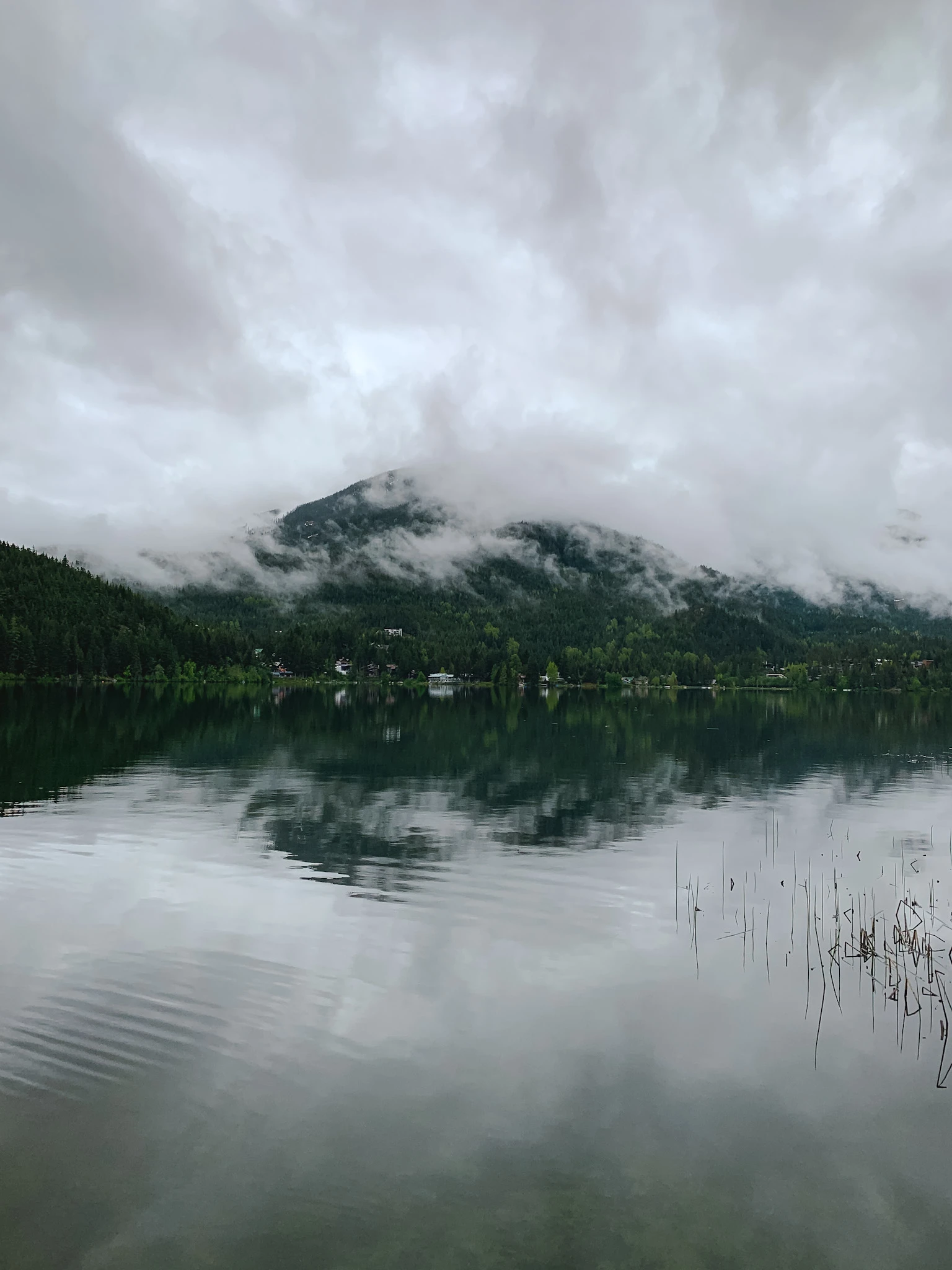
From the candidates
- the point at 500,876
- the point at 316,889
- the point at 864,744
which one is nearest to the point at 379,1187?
the point at 316,889

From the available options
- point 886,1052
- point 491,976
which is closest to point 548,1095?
point 491,976

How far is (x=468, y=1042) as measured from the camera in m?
15.3

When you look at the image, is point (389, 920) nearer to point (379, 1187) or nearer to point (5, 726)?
point (379, 1187)

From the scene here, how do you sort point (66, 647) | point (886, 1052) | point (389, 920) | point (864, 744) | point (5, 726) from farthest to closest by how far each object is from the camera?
point (66, 647) < point (864, 744) < point (5, 726) < point (389, 920) < point (886, 1052)

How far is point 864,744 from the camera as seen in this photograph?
279ft

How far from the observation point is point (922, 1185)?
11.4 meters

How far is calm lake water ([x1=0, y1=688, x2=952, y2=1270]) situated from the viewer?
33.3 ft

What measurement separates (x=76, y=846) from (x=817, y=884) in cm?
2710

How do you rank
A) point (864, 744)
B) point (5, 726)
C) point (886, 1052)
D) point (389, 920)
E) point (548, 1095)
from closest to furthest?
point (548, 1095) → point (886, 1052) → point (389, 920) → point (5, 726) → point (864, 744)

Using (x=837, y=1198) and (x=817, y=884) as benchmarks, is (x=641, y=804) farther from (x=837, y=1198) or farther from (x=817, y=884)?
(x=837, y=1198)

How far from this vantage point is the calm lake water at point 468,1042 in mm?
10164

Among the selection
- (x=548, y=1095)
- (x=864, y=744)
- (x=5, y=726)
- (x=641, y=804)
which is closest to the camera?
(x=548, y=1095)

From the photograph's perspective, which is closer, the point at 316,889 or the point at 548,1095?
the point at 548,1095

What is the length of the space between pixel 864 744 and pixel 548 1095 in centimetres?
8196
